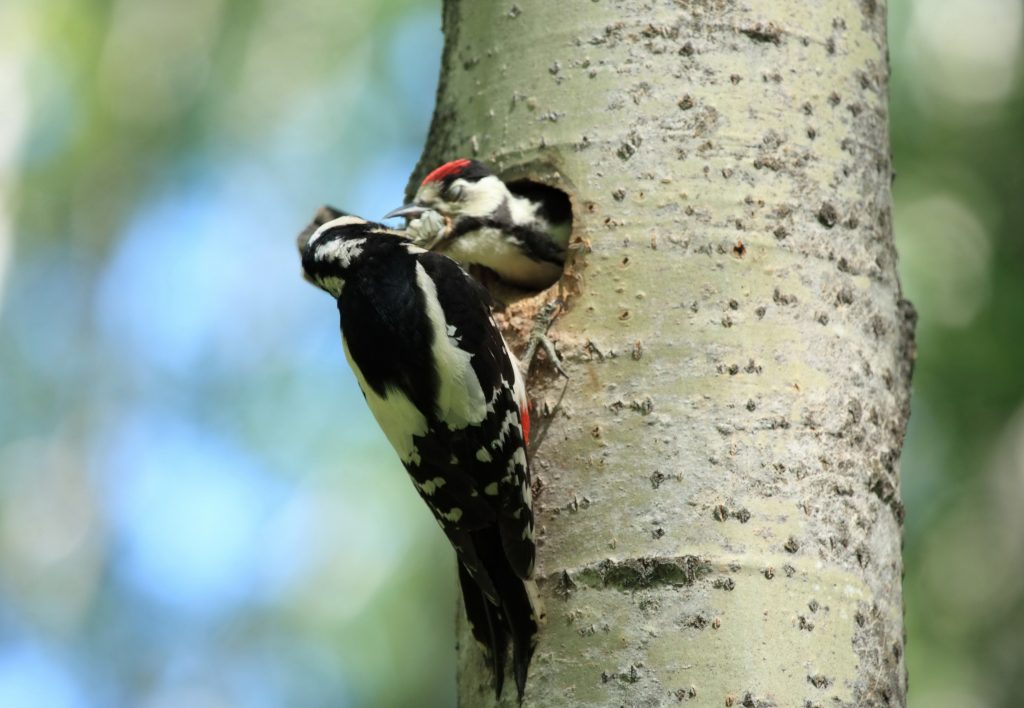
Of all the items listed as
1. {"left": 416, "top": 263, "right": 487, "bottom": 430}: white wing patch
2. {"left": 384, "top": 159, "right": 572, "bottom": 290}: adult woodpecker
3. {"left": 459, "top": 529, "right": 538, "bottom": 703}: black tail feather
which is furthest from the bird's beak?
{"left": 459, "top": 529, "right": 538, "bottom": 703}: black tail feather

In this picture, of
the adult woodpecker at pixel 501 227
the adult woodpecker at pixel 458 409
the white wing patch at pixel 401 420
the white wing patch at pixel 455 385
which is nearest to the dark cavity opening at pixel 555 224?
the adult woodpecker at pixel 501 227

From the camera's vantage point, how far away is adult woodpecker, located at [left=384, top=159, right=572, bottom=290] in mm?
3047

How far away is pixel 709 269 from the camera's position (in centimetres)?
234

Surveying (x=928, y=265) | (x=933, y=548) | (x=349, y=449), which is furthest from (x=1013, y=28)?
(x=349, y=449)

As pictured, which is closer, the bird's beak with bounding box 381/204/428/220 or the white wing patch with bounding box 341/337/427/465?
the white wing patch with bounding box 341/337/427/465

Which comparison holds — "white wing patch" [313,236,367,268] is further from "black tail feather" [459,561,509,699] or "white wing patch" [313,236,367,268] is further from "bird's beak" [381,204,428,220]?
"black tail feather" [459,561,509,699]

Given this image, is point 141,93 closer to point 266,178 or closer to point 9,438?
point 266,178

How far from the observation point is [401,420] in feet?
8.71

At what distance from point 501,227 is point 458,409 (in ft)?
2.33

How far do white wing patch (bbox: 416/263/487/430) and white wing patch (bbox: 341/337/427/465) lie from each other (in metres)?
0.06

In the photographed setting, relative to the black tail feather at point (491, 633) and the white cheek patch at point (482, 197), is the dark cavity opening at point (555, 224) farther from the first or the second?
the black tail feather at point (491, 633)

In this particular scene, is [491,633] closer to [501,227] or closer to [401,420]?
[401,420]

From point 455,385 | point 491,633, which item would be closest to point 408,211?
point 455,385

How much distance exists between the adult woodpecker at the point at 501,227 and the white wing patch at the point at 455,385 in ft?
1.53
